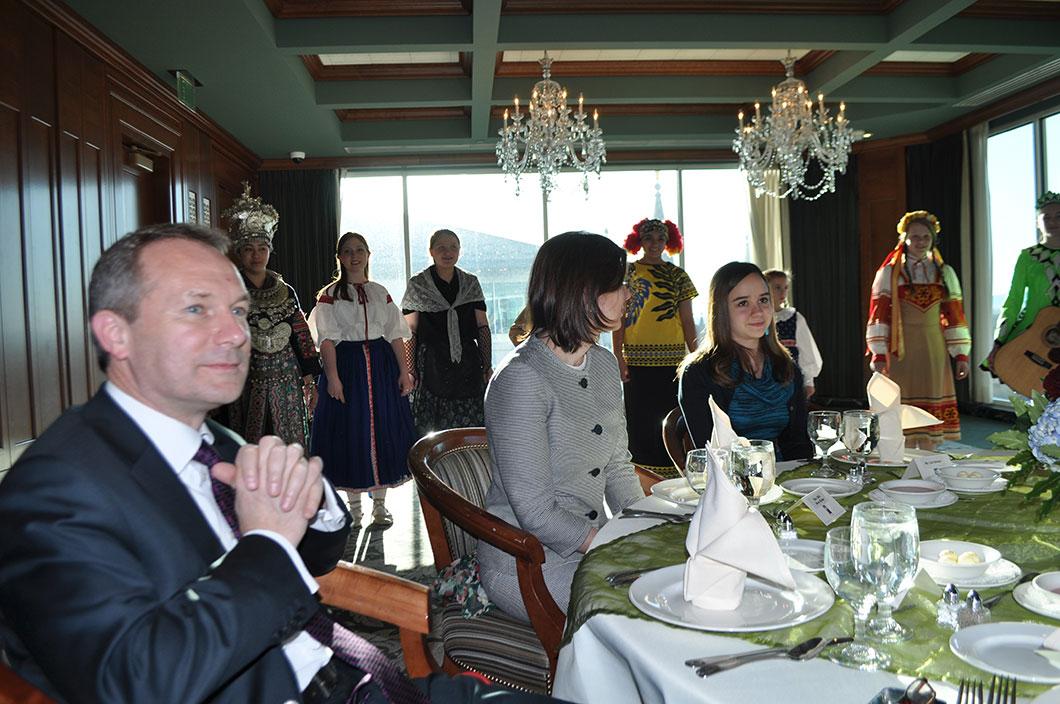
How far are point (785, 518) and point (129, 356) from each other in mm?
1139

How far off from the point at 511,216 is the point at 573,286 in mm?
7891

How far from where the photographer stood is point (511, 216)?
32.3 feet

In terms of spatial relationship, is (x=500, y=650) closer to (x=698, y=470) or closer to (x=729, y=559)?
(x=698, y=470)

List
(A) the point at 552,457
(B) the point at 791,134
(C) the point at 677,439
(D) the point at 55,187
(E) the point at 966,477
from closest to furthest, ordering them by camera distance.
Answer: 1. (E) the point at 966,477
2. (A) the point at 552,457
3. (C) the point at 677,439
4. (D) the point at 55,187
5. (B) the point at 791,134

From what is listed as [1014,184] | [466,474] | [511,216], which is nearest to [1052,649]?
[466,474]

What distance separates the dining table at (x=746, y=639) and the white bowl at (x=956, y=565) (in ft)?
0.13

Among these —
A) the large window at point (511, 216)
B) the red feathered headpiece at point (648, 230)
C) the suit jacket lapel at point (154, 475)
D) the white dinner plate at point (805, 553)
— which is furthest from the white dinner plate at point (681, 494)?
the large window at point (511, 216)

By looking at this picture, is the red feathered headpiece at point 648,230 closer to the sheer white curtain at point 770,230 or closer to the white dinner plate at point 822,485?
the white dinner plate at point 822,485

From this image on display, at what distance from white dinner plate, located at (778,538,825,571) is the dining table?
5 centimetres

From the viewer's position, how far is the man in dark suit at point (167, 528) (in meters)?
0.90

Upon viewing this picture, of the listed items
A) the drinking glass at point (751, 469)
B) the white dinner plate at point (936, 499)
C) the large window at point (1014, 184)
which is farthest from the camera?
the large window at point (1014, 184)

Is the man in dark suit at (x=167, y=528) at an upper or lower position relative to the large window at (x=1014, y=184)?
lower

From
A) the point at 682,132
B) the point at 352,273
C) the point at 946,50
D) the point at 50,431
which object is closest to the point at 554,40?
the point at 352,273

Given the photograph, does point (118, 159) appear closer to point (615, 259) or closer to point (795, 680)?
point (615, 259)
